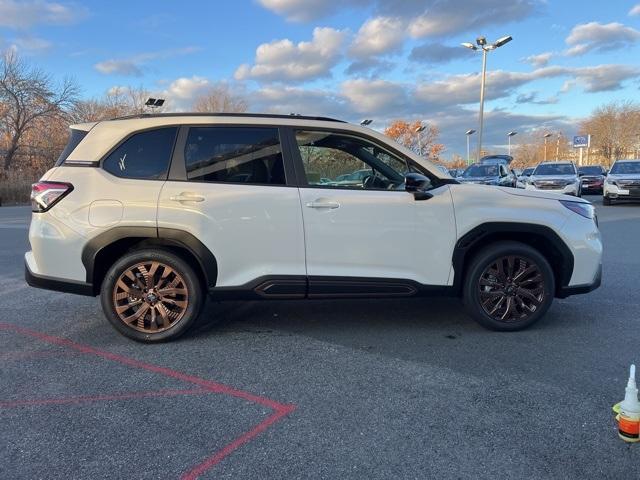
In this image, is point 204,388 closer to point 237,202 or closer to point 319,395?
point 319,395

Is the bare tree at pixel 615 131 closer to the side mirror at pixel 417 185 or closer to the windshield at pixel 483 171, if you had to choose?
the windshield at pixel 483 171

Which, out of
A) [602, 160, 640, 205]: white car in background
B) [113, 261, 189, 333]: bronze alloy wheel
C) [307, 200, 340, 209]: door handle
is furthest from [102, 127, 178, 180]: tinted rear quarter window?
[602, 160, 640, 205]: white car in background

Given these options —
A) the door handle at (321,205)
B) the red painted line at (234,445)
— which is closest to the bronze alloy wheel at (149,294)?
the door handle at (321,205)

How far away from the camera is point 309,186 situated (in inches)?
168

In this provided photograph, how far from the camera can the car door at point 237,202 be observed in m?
4.15

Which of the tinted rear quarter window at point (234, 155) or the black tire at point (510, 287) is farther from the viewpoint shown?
the black tire at point (510, 287)

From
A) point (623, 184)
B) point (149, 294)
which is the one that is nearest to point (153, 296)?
point (149, 294)

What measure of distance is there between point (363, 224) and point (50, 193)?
2590mm

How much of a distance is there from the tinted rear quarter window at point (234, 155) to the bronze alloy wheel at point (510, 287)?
2.03 metres

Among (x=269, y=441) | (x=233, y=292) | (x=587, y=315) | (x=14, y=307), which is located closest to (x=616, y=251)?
(x=587, y=315)

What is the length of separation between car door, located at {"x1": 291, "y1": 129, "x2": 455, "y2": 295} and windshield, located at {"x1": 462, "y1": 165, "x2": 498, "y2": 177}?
1659cm

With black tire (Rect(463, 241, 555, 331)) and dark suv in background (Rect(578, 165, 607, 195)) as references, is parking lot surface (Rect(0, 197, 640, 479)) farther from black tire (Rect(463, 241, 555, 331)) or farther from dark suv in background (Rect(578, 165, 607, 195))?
dark suv in background (Rect(578, 165, 607, 195))

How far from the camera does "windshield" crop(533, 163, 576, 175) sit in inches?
806

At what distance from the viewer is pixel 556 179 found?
19.1 meters
